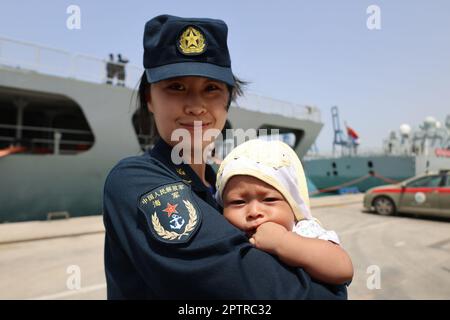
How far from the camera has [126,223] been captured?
920 mm

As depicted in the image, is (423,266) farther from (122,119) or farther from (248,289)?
(122,119)

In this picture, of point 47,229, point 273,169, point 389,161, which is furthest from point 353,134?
point 273,169

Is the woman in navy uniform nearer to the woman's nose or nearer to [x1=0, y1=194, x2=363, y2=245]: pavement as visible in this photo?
the woman's nose

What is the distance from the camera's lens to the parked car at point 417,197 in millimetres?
8254

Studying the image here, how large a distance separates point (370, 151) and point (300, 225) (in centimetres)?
2347

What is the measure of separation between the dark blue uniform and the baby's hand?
42 millimetres

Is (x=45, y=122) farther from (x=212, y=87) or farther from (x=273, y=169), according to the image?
(x=273, y=169)

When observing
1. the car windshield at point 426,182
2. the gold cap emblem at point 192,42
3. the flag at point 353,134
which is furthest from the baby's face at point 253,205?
the flag at point 353,134

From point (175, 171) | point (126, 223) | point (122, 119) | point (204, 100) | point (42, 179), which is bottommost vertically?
point (42, 179)

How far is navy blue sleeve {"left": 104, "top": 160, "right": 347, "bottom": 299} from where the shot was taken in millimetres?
820

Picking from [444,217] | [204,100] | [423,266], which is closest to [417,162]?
[444,217]

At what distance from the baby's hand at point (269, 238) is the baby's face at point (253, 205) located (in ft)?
0.34

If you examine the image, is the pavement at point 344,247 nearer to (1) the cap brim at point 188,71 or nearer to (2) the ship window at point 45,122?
(1) the cap brim at point 188,71

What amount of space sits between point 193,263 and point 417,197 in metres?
9.78
